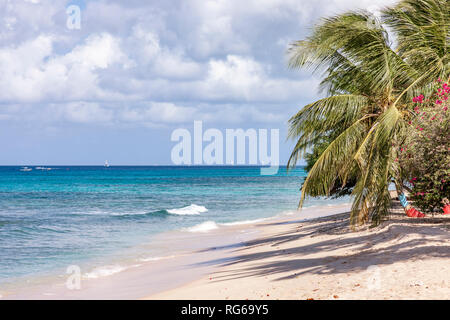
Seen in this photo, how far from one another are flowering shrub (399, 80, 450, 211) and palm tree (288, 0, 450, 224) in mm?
526

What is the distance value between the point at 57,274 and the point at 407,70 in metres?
10.7

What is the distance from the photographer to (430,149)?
8.41 m

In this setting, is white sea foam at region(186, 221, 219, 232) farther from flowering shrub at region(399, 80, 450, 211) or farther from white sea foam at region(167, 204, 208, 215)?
flowering shrub at region(399, 80, 450, 211)

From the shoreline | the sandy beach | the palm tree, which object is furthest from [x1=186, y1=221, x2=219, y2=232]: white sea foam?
the palm tree

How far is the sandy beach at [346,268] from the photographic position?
6660 millimetres

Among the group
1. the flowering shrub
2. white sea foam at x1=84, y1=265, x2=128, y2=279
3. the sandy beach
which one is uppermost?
the flowering shrub

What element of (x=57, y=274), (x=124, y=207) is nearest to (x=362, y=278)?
(x=57, y=274)

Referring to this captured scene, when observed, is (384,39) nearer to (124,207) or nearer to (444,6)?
(444,6)

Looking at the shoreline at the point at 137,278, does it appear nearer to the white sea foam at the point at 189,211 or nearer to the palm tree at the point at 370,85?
the palm tree at the point at 370,85

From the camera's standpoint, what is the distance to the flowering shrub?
8.23 m

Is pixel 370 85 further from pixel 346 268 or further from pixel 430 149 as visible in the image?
pixel 346 268

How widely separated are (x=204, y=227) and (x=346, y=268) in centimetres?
1541

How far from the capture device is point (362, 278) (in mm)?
7219

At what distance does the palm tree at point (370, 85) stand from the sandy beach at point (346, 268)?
109cm
